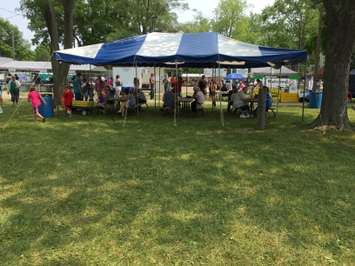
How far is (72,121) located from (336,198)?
899 centimetres

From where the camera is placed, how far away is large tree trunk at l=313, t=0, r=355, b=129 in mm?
9430

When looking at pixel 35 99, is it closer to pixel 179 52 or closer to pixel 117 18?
pixel 179 52

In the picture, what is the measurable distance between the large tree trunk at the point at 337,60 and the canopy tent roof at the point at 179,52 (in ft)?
3.93

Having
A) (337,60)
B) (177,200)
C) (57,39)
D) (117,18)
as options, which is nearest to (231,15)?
(117,18)

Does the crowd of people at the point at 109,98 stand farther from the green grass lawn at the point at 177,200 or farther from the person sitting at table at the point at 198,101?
the green grass lawn at the point at 177,200

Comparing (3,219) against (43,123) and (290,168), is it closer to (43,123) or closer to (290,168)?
(290,168)

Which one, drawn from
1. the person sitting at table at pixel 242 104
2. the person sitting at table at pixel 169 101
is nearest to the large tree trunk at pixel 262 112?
the person sitting at table at pixel 242 104

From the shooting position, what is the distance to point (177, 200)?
4.88m

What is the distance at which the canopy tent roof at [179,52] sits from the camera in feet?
35.1

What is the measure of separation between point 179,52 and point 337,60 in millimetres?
4286

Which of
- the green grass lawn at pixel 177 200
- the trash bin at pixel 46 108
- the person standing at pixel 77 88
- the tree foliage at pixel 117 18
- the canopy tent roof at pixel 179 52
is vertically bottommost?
the green grass lawn at pixel 177 200

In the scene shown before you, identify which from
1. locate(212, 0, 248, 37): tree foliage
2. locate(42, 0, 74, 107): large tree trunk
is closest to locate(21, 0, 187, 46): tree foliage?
locate(212, 0, 248, 37): tree foliage

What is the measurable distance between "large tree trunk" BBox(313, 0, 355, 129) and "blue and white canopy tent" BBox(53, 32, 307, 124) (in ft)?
3.93

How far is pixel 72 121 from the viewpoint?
39.4 ft
